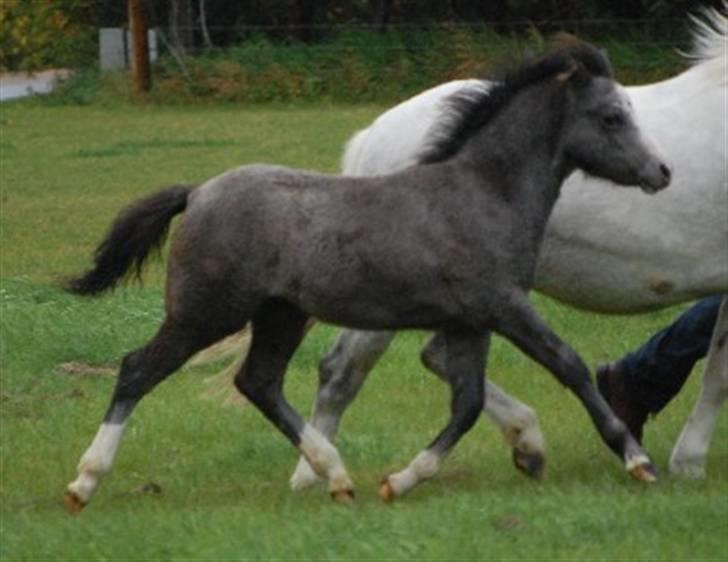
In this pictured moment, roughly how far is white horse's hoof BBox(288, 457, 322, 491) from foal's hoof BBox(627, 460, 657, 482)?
4.48 ft

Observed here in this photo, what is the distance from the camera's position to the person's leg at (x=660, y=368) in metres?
9.98

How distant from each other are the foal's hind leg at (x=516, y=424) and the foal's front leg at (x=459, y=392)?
359 millimetres

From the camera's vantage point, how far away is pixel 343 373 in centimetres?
966

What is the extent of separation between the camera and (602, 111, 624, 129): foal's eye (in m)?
8.70

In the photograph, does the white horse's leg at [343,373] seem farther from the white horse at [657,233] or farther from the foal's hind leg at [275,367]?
the foal's hind leg at [275,367]

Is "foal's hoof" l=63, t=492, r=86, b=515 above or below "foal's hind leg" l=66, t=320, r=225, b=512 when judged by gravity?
below

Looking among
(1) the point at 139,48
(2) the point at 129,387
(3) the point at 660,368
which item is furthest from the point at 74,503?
(1) the point at 139,48

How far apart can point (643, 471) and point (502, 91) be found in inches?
61.4

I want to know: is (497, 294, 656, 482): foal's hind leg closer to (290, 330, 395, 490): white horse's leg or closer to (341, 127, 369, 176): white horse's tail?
(290, 330, 395, 490): white horse's leg

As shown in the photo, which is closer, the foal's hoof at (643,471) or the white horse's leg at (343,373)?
the foal's hoof at (643,471)

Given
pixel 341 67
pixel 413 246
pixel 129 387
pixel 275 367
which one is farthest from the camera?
pixel 341 67

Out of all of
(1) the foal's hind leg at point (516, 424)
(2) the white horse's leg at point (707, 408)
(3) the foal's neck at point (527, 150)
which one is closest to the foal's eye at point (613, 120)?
(3) the foal's neck at point (527, 150)

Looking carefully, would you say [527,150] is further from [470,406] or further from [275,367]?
[275,367]

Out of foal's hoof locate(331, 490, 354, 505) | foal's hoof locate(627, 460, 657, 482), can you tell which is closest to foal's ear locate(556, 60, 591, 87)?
foal's hoof locate(627, 460, 657, 482)
